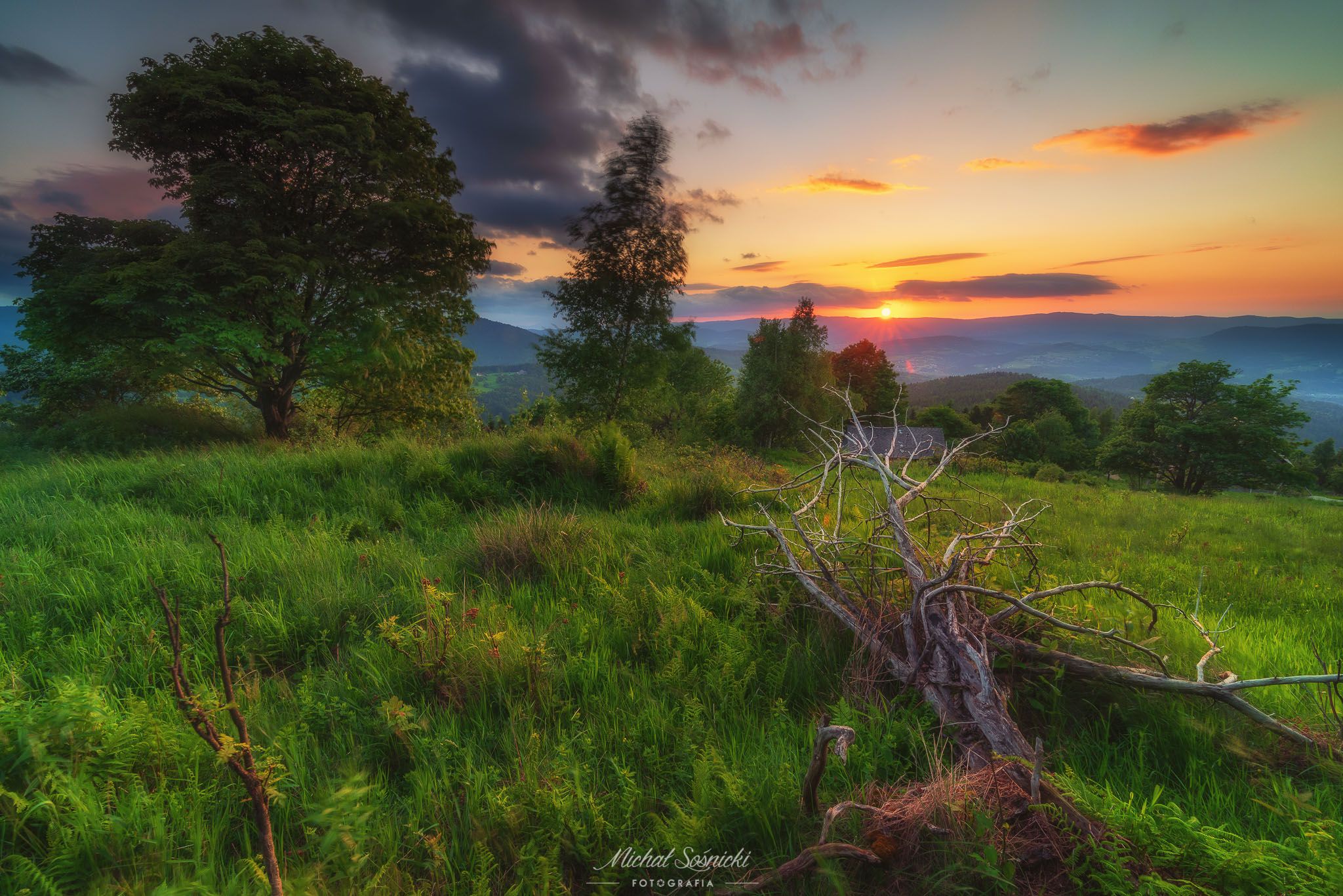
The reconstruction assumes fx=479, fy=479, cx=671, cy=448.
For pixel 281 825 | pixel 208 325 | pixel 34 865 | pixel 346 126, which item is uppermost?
pixel 346 126

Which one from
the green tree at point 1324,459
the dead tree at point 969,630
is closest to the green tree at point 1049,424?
the green tree at point 1324,459

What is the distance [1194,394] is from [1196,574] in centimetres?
5930

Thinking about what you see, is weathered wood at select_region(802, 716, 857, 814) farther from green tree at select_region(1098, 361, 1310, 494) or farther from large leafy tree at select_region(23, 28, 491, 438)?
green tree at select_region(1098, 361, 1310, 494)

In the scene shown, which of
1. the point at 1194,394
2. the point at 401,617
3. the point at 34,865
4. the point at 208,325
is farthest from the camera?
the point at 1194,394

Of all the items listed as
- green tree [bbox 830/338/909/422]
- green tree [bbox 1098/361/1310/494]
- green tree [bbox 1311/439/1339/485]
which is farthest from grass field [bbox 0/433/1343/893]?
green tree [bbox 1311/439/1339/485]

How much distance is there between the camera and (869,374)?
2190 inches

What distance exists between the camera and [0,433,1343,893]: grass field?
158 cm

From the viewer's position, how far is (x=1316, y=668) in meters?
2.93

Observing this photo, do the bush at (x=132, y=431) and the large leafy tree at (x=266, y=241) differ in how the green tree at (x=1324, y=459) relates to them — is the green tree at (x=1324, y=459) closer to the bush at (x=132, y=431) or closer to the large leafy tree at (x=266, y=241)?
the large leafy tree at (x=266, y=241)

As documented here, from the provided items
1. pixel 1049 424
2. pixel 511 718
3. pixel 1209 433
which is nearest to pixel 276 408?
pixel 511 718

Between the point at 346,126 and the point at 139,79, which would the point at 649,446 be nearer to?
the point at 346,126

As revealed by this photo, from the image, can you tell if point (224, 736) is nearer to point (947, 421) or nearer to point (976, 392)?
point (947, 421)

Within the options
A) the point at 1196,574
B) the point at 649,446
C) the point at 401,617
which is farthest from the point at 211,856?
the point at 649,446

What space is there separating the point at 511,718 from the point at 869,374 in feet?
194
